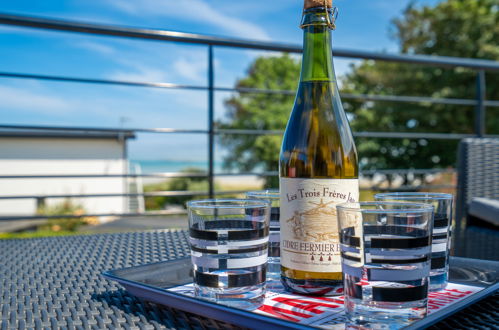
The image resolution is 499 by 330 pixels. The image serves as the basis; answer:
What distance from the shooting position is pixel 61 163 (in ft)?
90.5

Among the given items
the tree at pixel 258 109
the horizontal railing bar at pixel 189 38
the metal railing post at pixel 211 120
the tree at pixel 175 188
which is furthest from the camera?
the tree at pixel 258 109

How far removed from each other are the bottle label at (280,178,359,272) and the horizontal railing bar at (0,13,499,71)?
105 centimetres

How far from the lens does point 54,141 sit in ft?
89.3

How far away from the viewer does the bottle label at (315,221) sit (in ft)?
1.43

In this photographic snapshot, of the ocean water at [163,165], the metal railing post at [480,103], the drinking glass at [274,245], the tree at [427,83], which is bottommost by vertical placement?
the ocean water at [163,165]

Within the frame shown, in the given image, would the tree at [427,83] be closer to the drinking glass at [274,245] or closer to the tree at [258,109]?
the tree at [258,109]

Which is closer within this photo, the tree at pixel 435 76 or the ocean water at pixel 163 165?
the tree at pixel 435 76

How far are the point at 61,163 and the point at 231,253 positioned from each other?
29.4 m

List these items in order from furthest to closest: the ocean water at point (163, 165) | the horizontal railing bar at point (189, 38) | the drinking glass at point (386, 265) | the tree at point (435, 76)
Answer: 1. the ocean water at point (163, 165)
2. the tree at point (435, 76)
3. the horizontal railing bar at point (189, 38)
4. the drinking glass at point (386, 265)

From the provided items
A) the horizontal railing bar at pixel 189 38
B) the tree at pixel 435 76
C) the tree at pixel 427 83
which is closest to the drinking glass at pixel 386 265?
the horizontal railing bar at pixel 189 38

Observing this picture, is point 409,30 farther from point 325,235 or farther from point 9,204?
point 9,204

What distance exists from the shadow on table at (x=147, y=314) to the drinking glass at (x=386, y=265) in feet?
0.34

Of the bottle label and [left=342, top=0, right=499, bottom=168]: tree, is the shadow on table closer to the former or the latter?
the bottle label

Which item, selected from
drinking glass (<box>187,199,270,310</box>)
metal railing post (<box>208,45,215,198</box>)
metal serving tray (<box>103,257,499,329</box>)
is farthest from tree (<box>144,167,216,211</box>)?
drinking glass (<box>187,199,270,310</box>)
